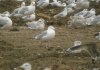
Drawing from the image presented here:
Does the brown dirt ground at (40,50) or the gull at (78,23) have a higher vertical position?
the brown dirt ground at (40,50)

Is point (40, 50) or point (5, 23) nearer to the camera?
point (40, 50)

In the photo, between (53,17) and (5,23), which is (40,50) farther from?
(53,17)

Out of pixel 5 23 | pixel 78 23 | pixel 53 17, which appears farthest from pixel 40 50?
pixel 53 17

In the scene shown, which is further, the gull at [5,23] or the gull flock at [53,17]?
the gull at [5,23]

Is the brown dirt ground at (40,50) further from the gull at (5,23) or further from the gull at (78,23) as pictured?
the gull at (78,23)

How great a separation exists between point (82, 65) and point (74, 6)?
15.0 m

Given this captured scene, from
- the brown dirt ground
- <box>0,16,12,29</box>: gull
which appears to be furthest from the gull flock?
the brown dirt ground

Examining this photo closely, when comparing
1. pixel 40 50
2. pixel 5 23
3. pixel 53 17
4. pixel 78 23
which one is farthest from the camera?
pixel 53 17

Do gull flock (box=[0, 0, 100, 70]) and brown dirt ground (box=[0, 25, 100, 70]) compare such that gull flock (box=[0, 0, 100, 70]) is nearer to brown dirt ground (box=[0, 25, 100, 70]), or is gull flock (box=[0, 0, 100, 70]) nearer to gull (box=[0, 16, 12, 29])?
gull (box=[0, 16, 12, 29])

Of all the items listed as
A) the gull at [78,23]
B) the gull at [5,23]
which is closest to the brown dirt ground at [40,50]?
the gull at [5,23]

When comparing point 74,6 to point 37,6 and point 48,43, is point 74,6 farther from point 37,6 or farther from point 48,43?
point 48,43

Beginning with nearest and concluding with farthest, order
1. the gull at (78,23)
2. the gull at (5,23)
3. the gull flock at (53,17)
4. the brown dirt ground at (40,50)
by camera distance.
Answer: the brown dirt ground at (40,50) → the gull flock at (53,17) → the gull at (5,23) → the gull at (78,23)

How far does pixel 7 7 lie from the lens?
27.6 meters

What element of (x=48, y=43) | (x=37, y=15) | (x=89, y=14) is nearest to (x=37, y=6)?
(x=37, y=15)
